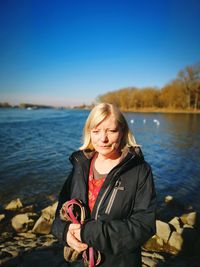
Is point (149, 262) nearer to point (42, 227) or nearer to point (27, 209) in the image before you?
point (42, 227)

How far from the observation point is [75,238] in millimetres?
2160

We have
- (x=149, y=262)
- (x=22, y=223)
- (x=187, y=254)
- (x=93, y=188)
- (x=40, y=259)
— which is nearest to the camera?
(x=93, y=188)

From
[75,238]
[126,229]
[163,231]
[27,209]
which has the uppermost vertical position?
[126,229]

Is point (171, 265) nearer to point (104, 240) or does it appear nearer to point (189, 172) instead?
point (104, 240)

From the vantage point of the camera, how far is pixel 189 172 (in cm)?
1330

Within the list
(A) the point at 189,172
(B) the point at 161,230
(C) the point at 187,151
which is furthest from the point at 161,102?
(B) the point at 161,230

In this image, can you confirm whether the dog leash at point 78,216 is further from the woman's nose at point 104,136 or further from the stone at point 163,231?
the stone at point 163,231

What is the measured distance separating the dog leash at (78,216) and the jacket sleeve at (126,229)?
17cm

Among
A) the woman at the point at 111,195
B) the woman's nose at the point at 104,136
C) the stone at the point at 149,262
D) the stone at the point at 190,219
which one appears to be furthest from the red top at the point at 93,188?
the stone at the point at 190,219

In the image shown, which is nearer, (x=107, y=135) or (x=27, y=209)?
(x=107, y=135)

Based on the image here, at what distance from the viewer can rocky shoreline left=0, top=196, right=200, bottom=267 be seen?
4.71m

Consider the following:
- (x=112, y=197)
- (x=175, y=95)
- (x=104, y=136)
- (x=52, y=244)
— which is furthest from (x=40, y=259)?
(x=175, y=95)

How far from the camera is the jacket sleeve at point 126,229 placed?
2.01 meters

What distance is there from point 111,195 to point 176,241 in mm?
4585
